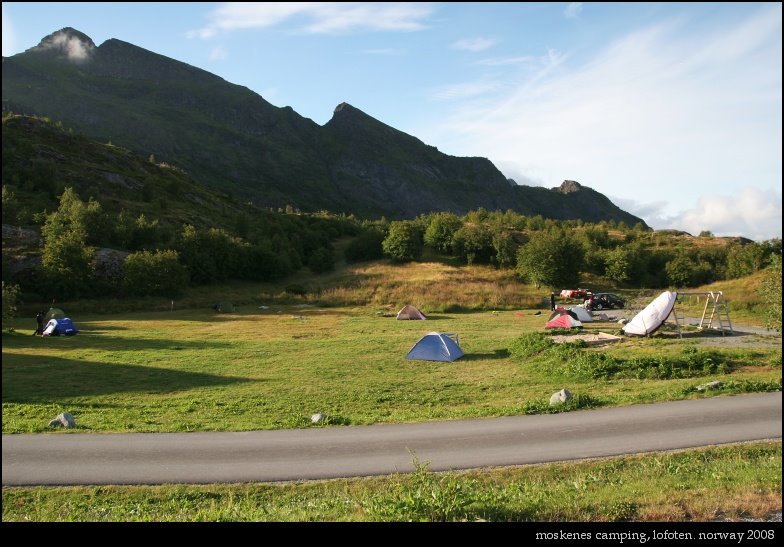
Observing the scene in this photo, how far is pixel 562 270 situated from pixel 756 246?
28.1 metres

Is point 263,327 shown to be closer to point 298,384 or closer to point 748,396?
point 298,384

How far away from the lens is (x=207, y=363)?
23.2 m

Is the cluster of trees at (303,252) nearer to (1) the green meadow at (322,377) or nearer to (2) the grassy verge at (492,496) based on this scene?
(1) the green meadow at (322,377)

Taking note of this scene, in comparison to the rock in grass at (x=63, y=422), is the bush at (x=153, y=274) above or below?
above

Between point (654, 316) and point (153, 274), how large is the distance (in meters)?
48.7

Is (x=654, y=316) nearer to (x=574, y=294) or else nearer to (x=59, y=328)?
(x=574, y=294)

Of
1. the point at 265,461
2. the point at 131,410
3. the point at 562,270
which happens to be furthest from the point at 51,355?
the point at 562,270

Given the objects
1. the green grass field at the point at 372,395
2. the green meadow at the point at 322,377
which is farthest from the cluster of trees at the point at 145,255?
the green meadow at the point at 322,377

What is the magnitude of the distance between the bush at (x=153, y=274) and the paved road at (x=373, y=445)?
44.8 m

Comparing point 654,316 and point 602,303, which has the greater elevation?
point 654,316

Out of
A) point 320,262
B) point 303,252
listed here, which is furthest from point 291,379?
point 303,252

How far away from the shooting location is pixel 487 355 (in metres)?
24.4

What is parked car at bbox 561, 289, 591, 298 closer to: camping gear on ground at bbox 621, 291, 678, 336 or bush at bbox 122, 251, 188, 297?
camping gear on ground at bbox 621, 291, 678, 336

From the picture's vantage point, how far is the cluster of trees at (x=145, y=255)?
5225 centimetres
